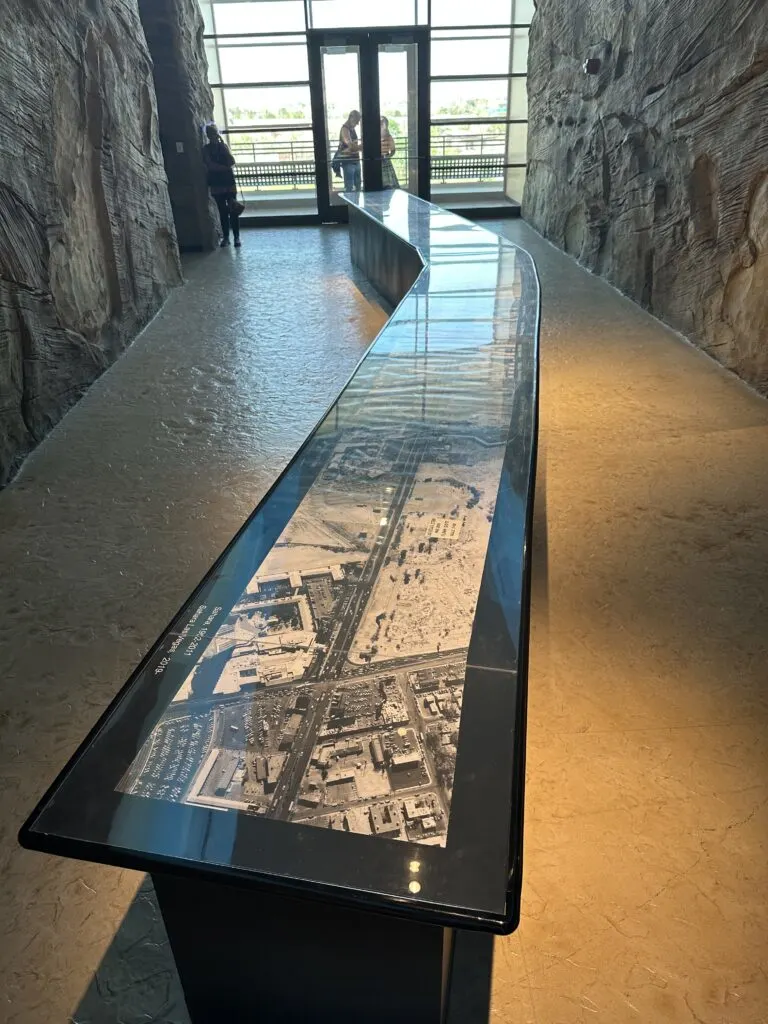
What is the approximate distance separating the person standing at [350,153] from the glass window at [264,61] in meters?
0.97

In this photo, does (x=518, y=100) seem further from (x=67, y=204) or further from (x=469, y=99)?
(x=67, y=204)

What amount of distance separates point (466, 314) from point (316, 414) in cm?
104

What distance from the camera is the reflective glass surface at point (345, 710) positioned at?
2.62ft

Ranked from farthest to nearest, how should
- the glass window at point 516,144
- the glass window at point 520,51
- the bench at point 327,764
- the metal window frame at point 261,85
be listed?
1. the glass window at point 516,144
2. the metal window frame at point 261,85
3. the glass window at point 520,51
4. the bench at point 327,764

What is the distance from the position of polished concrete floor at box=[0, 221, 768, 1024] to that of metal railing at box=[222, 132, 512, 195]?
7098 millimetres

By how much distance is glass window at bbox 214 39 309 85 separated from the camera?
9336 millimetres

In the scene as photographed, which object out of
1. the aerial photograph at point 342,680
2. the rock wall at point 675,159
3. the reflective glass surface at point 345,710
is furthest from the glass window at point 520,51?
the aerial photograph at point 342,680

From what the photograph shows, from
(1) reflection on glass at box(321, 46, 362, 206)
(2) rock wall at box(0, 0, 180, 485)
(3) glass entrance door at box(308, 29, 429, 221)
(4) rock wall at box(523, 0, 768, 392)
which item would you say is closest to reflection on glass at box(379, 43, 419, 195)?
(3) glass entrance door at box(308, 29, 429, 221)

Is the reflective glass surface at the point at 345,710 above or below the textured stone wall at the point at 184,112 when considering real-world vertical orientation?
below

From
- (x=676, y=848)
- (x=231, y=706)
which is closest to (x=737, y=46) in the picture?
(x=676, y=848)

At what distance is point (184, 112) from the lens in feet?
26.8

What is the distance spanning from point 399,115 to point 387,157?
1.89 feet

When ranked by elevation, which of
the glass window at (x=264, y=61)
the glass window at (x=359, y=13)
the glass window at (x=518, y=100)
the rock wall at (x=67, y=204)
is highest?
the glass window at (x=359, y=13)

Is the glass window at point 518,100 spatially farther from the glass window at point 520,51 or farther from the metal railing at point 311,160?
the metal railing at point 311,160
